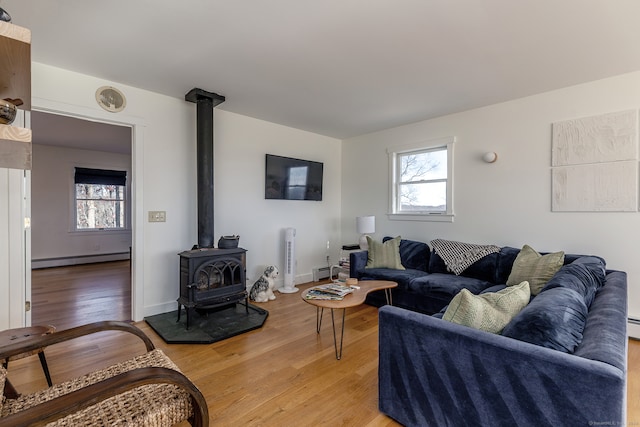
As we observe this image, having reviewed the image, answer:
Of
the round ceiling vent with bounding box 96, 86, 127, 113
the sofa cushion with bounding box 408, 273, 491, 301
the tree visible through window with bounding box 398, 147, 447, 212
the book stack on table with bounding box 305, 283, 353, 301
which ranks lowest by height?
the sofa cushion with bounding box 408, 273, 491, 301

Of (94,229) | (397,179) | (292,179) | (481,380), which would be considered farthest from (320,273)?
(94,229)

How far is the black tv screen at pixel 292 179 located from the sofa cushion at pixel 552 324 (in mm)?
3417

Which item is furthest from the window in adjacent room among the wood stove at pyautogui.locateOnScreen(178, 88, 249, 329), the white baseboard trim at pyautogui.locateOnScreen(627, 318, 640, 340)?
the white baseboard trim at pyautogui.locateOnScreen(627, 318, 640, 340)

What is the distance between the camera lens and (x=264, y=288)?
3885mm

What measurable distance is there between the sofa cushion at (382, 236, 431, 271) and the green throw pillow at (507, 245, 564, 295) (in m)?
1.00

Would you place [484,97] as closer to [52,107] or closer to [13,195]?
[52,107]

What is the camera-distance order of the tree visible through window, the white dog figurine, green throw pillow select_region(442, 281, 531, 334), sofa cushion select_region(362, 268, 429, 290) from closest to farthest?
green throw pillow select_region(442, 281, 531, 334)
sofa cushion select_region(362, 268, 429, 290)
the white dog figurine
the tree visible through window

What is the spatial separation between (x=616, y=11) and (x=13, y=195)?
4.54 metres

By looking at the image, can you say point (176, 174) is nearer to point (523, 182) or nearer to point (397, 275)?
point (397, 275)

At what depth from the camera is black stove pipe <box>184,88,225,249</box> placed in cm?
328

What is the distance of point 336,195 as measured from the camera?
530 cm

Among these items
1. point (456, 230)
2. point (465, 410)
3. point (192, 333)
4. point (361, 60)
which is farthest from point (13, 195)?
point (456, 230)

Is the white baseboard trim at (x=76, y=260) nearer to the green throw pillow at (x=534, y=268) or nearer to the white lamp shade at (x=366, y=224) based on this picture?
the white lamp shade at (x=366, y=224)

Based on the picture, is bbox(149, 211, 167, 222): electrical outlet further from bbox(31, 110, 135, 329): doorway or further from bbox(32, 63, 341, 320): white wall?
bbox(31, 110, 135, 329): doorway
